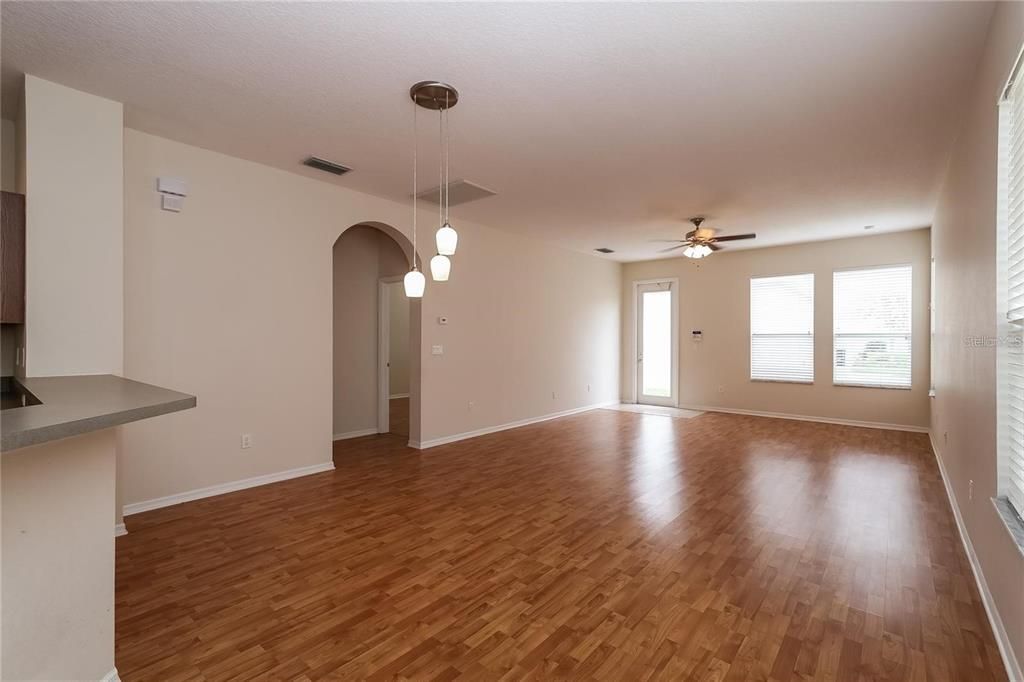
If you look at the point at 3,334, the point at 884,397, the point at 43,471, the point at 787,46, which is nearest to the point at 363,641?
the point at 43,471

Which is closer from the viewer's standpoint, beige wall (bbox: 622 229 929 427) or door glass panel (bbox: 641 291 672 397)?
beige wall (bbox: 622 229 929 427)

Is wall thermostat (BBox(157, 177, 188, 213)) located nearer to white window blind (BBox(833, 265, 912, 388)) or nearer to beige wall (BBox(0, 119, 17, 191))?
beige wall (BBox(0, 119, 17, 191))

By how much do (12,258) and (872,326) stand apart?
9.29 metres

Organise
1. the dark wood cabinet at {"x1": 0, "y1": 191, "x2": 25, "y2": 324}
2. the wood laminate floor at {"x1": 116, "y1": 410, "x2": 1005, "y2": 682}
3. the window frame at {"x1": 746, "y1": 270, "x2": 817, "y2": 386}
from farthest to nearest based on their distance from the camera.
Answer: the window frame at {"x1": 746, "y1": 270, "x2": 817, "y2": 386}
the dark wood cabinet at {"x1": 0, "y1": 191, "x2": 25, "y2": 324}
the wood laminate floor at {"x1": 116, "y1": 410, "x2": 1005, "y2": 682}

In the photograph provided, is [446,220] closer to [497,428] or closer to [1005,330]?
[1005,330]

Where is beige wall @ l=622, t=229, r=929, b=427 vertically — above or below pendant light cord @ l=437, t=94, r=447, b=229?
below

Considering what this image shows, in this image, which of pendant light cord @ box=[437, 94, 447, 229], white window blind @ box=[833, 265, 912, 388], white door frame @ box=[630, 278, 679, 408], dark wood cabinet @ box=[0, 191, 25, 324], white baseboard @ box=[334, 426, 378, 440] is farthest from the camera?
white door frame @ box=[630, 278, 679, 408]

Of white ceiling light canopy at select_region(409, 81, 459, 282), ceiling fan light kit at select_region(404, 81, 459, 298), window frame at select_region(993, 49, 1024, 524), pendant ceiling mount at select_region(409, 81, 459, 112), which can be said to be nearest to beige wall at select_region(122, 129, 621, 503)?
ceiling fan light kit at select_region(404, 81, 459, 298)

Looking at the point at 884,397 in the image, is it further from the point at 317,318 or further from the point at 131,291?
the point at 131,291

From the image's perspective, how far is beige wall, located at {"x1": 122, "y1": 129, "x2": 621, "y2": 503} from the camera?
3646 millimetres

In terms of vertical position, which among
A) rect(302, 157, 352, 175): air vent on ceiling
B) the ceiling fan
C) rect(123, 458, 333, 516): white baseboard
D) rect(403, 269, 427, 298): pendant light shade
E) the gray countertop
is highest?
rect(302, 157, 352, 175): air vent on ceiling

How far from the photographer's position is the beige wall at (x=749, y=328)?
21.9ft

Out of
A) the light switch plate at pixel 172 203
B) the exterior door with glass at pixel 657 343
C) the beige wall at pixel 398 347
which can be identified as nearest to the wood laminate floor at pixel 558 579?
the light switch plate at pixel 172 203

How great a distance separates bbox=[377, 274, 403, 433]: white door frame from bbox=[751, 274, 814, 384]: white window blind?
6076 mm
